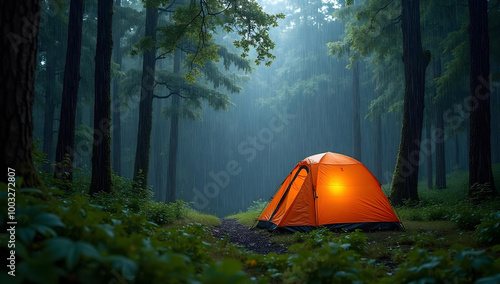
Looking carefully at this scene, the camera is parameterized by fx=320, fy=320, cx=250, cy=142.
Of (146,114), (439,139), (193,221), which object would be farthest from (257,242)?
(439,139)

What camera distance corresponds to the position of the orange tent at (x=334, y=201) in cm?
737

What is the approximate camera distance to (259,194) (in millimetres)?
38219

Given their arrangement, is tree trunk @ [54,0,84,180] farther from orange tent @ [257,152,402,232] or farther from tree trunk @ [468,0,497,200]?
tree trunk @ [468,0,497,200]

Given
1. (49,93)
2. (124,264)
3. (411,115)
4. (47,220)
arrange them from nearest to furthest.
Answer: (124,264) < (47,220) < (411,115) < (49,93)

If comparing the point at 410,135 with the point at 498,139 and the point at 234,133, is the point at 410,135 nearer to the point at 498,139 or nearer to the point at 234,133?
the point at 498,139

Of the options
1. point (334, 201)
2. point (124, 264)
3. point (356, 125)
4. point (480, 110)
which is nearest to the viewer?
point (124, 264)

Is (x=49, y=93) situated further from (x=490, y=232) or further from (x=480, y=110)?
(x=490, y=232)

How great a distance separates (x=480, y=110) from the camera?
8539mm

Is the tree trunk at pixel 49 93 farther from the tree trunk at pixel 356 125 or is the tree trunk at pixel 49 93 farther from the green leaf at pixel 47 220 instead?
the tree trunk at pixel 356 125

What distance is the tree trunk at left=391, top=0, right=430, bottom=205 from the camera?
9945mm

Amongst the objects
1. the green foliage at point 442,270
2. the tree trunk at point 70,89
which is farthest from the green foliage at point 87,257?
the tree trunk at point 70,89

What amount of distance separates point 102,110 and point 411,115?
9.13m

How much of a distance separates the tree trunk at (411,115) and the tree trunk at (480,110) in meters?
1.53

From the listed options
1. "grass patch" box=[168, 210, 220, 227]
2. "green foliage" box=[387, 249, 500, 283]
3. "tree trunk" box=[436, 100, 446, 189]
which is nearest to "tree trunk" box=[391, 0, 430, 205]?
"grass patch" box=[168, 210, 220, 227]
